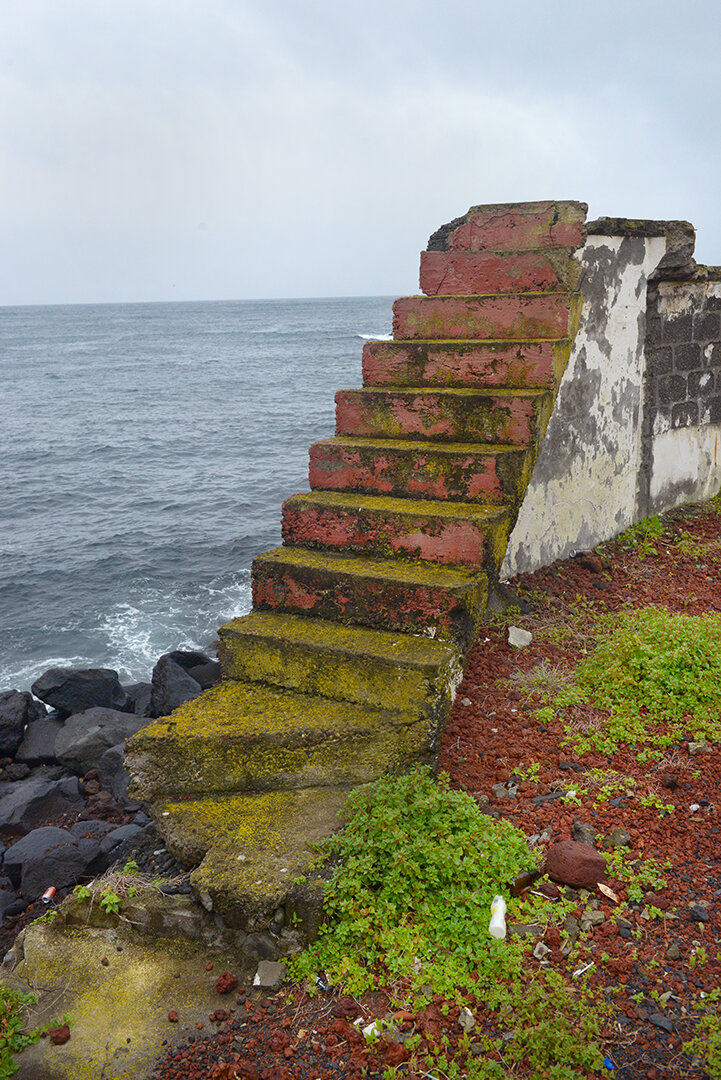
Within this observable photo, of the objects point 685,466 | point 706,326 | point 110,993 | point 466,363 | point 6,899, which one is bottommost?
point 6,899

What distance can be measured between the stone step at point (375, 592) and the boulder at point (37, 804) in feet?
13.8

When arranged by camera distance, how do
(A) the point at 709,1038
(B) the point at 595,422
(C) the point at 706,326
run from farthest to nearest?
(C) the point at 706,326, (B) the point at 595,422, (A) the point at 709,1038

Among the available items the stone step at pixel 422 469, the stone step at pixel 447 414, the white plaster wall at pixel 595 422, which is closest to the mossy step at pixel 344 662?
the stone step at pixel 422 469

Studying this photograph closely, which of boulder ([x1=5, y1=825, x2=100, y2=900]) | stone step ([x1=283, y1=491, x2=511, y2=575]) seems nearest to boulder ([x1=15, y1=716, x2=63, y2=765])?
boulder ([x1=5, y1=825, x2=100, y2=900])

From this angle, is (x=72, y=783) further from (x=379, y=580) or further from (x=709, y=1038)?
(x=709, y=1038)

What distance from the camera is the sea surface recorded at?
13.5 meters

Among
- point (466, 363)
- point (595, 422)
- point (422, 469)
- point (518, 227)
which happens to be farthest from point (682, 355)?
point (422, 469)

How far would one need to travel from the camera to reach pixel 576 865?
2.89m

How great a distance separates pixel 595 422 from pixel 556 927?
423 centimetres

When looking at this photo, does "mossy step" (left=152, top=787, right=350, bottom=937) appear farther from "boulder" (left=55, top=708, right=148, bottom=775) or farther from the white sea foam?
the white sea foam

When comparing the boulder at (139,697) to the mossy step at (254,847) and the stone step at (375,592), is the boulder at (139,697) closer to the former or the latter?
the stone step at (375,592)

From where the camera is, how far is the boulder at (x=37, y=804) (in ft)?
22.8

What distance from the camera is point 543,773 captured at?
3.53m

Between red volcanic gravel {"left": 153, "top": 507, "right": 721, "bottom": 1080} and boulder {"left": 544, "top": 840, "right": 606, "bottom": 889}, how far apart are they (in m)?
0.05
